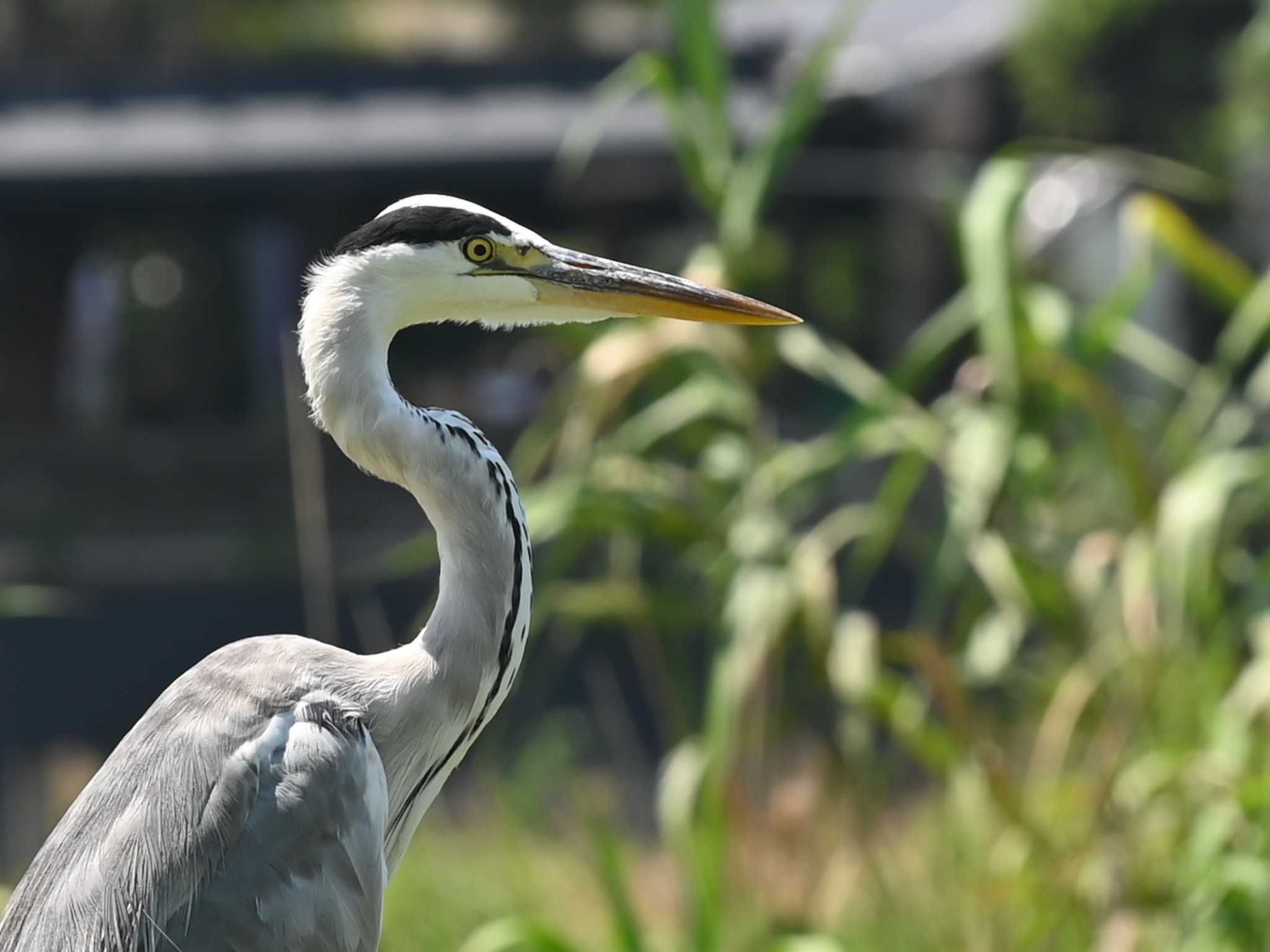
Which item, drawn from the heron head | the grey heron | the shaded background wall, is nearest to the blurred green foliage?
the grey heron

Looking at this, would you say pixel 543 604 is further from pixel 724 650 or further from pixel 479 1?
pixel 479 1

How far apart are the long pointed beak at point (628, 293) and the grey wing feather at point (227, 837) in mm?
635

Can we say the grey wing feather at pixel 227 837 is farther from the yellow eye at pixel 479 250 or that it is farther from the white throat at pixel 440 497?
the yellow eye at pixel 479 250

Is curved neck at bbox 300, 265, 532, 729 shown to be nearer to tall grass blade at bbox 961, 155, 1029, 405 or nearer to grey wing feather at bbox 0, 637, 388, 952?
grey wing feather at bbox 0, 637, 388, 952

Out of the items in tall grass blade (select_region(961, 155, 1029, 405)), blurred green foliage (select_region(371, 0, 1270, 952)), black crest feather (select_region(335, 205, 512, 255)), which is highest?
black crest feather (select_region(335, 205, 512, 255))

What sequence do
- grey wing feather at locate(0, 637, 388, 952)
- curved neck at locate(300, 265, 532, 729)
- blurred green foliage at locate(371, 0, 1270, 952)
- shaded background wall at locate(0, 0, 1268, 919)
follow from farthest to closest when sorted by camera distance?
shaded background wall at locate(0, 0, 1268, 919) → blurred green foliage at locate(371, 0, 1270, 952) → curved neck at locate(300, 265, 532, 729) → grey wing feather at locate(0, 637, 388, 952)

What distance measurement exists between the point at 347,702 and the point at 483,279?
609 millimetres

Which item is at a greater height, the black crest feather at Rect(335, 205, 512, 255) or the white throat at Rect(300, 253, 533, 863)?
the black crest feather at Rect(335, 205, 512, 255)

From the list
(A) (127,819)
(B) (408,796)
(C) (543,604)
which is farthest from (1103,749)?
(A) (127,819)

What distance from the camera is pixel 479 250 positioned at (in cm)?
235

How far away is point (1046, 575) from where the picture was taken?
3492 mm

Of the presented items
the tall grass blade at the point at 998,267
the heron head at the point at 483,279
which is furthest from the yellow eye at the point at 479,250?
the tall grass blade at the point at 998,267

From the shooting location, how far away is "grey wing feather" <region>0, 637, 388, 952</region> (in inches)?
85.3

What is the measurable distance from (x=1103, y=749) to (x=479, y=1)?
19.1 m
